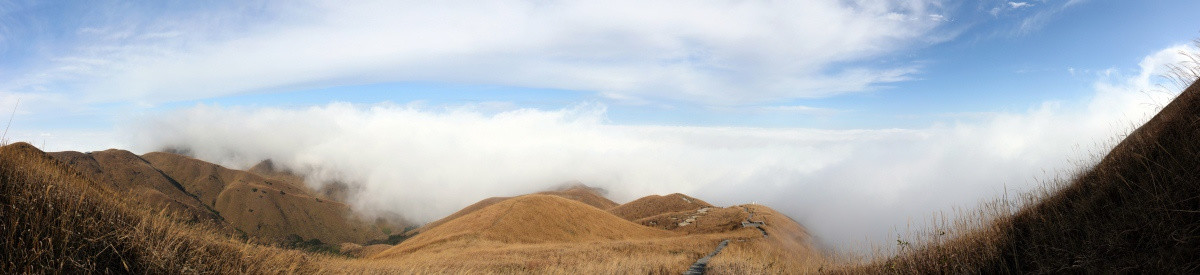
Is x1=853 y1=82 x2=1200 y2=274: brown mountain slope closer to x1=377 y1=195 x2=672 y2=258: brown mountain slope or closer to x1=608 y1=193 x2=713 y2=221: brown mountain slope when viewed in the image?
x1=377 y1=195 x2=672 y2=258: brown mountain slope

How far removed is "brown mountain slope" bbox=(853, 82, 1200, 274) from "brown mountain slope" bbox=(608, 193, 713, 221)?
62880 millimetres

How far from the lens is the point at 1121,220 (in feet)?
23.9

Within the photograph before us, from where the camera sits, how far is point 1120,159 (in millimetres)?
8367

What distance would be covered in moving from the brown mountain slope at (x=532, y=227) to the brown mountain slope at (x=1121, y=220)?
32.4m

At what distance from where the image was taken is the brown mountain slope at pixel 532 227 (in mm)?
39219

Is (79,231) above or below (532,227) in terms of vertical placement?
above

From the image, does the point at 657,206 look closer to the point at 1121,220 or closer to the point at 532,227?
the point at 532,227

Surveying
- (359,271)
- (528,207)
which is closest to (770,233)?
(528,207)

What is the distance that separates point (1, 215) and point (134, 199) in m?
2.44

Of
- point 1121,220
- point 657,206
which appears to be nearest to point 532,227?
point 657,206

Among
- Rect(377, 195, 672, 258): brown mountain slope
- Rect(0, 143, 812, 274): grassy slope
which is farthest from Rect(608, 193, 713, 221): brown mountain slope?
Rect(0, 143, 812, 274): grassy slope

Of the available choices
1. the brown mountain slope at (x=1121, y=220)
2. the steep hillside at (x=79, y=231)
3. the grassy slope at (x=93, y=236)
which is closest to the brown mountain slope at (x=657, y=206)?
the grassy slope at (x=93, y=236)

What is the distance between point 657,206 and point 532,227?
119ft

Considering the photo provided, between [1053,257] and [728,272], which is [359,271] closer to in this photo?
[728,272]
